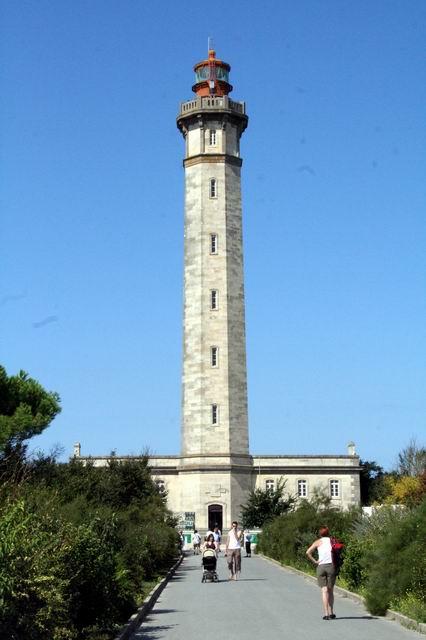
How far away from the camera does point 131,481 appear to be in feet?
119

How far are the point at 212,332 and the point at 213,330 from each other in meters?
0.13

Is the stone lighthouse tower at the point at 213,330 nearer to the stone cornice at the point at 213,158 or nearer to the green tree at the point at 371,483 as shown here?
the stone cornice at the point at 213,158

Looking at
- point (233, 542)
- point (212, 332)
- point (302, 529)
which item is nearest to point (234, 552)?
point (233, 542)

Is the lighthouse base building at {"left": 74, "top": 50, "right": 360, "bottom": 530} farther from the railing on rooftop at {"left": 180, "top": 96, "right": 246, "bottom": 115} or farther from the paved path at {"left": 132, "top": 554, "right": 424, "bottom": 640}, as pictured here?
the paved path at {"left": 132, "top": 554, "right": 424, "bottom": 640}

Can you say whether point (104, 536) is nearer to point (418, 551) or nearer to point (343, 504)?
point (418, 551)

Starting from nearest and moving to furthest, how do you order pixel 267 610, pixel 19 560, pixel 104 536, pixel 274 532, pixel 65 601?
1. pixel 19 560
2. pixel 65 601
3. pixel 104 536
4. pixel 267 610
5. pixel 274 532

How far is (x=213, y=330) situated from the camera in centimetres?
4953

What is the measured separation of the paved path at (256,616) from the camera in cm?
1306

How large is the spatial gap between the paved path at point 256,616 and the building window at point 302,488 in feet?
105

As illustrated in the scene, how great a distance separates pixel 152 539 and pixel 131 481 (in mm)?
10285

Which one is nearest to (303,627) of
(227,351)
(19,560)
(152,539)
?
(19,560)

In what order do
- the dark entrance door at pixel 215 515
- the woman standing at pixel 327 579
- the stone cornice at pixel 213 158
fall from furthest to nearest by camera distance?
the stone cornice at pixel 213 158, the dark entrance door at pixel 215 515, the woman standing at pixel 327 579

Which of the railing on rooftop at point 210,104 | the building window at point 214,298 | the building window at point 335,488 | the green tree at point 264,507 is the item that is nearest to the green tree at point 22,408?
the green tree at point 264,507

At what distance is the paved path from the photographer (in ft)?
42.9
